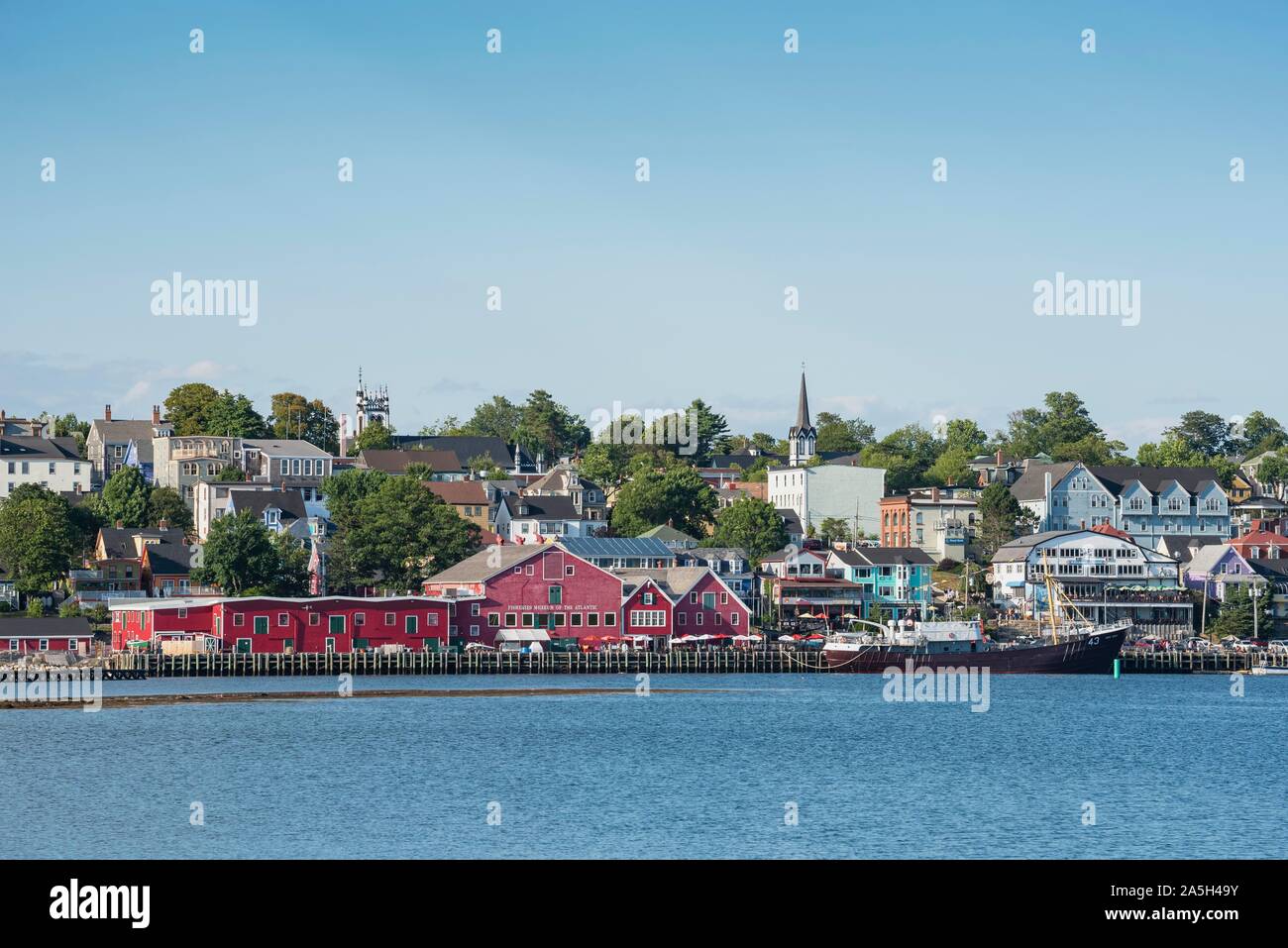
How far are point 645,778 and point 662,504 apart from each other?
277ft

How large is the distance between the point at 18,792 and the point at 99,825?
20.5ft

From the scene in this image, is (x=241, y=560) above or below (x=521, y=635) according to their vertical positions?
above

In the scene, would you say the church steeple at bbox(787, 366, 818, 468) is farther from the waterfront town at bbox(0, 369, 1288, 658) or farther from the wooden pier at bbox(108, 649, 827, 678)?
the wooden pier at bbox(108, 649, 827, 678)

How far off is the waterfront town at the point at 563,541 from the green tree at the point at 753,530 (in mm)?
175

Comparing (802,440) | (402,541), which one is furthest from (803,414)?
(402,541)

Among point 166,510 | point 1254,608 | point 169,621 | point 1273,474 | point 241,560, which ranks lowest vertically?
point 1254,608

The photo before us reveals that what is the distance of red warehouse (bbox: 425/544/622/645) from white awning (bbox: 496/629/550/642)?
343 mm

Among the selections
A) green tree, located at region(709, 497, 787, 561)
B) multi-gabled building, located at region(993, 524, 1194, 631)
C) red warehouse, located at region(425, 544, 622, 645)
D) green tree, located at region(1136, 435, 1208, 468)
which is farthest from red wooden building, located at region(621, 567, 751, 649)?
green tree, located at region(1136, 435, 1208, 468)

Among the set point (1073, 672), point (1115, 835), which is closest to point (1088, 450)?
point (1073, 672)

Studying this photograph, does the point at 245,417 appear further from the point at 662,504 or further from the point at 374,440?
the point at 662,504

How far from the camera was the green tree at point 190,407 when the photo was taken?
6024 inches

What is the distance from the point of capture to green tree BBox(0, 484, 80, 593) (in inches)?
4063

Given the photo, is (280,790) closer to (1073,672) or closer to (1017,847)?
(1017,847)

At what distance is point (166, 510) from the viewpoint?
12775cm
